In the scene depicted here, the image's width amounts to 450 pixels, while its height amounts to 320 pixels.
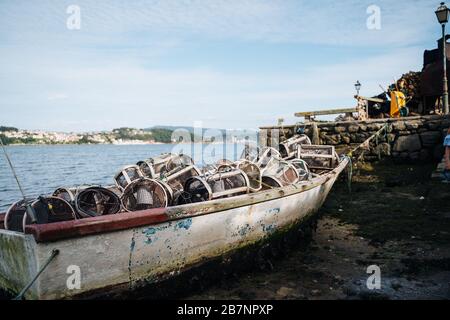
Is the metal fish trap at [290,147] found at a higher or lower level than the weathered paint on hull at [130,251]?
higher

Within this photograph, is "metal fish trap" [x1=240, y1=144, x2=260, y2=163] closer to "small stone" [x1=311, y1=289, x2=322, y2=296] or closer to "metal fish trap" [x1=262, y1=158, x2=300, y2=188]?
"metal fish trap" [x1=262, y1=158, x2=300, y2=188]

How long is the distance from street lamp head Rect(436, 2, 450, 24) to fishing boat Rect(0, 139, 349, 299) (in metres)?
10.3

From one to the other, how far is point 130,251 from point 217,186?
1968 millimetres

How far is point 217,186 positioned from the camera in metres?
5.50

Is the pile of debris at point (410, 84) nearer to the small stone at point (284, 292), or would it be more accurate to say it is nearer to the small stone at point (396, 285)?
the small stone at point (396, 285)

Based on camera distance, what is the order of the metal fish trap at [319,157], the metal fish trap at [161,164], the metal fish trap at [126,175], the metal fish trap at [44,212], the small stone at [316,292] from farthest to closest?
the metal fish trap at [319,157], the metal fish trap at [161,164], the metal fish trap at [126,175], the metal fish trap at [44,212], the small stone at [316,292]

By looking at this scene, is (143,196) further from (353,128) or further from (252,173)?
(353,128)

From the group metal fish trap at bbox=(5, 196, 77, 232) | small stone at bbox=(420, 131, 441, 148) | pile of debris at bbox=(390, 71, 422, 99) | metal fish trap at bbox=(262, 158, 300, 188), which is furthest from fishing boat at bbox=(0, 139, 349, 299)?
pile of debris at bbox=(390, 71, 422, 99)

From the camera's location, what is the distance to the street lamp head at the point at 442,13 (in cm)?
1108

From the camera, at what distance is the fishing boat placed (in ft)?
11.4

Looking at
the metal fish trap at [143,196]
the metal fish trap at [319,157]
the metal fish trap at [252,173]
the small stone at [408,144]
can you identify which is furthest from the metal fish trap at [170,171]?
the small stone at [408,144]

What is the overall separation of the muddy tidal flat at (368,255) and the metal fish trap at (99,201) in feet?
5.82
